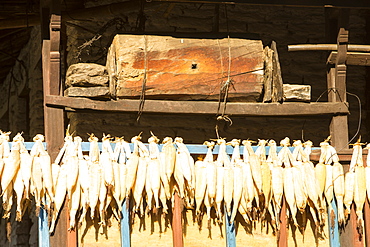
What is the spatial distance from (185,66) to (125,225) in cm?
130

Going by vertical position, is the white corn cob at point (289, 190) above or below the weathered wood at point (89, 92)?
below

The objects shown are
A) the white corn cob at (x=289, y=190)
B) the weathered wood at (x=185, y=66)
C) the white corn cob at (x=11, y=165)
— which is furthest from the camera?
the weathered wood at (x=185, y=66)

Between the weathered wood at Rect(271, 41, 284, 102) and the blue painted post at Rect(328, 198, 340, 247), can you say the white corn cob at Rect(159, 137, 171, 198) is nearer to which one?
the weathered wood at Rect(271, 41, 284, 102)

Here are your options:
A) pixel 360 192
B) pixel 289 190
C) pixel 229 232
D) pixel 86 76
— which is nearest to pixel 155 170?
pixel 229 232

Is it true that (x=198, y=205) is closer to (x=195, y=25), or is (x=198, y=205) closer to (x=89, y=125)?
(x=89, y=125)

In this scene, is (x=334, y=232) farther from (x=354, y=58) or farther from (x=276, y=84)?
(x=354, y=58)

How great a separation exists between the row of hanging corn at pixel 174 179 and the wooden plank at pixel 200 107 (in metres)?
0.25

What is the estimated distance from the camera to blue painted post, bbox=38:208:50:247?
6.11m

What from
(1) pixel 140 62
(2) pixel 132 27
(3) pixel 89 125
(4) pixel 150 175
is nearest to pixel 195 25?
(2) pixel 132 27

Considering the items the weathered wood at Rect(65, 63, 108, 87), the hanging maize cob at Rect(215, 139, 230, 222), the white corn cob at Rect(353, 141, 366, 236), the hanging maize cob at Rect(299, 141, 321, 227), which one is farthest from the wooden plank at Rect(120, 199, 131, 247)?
the white corn cob at Rect(353, 141, 366, 236)

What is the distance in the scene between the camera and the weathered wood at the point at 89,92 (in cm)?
643

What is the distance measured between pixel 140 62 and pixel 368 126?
3120mm

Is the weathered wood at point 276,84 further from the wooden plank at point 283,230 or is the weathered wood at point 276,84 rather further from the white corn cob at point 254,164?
the wooden plank at point 283,230

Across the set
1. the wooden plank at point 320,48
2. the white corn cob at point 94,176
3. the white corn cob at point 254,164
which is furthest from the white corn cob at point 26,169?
the wooden plank at point 320,48
